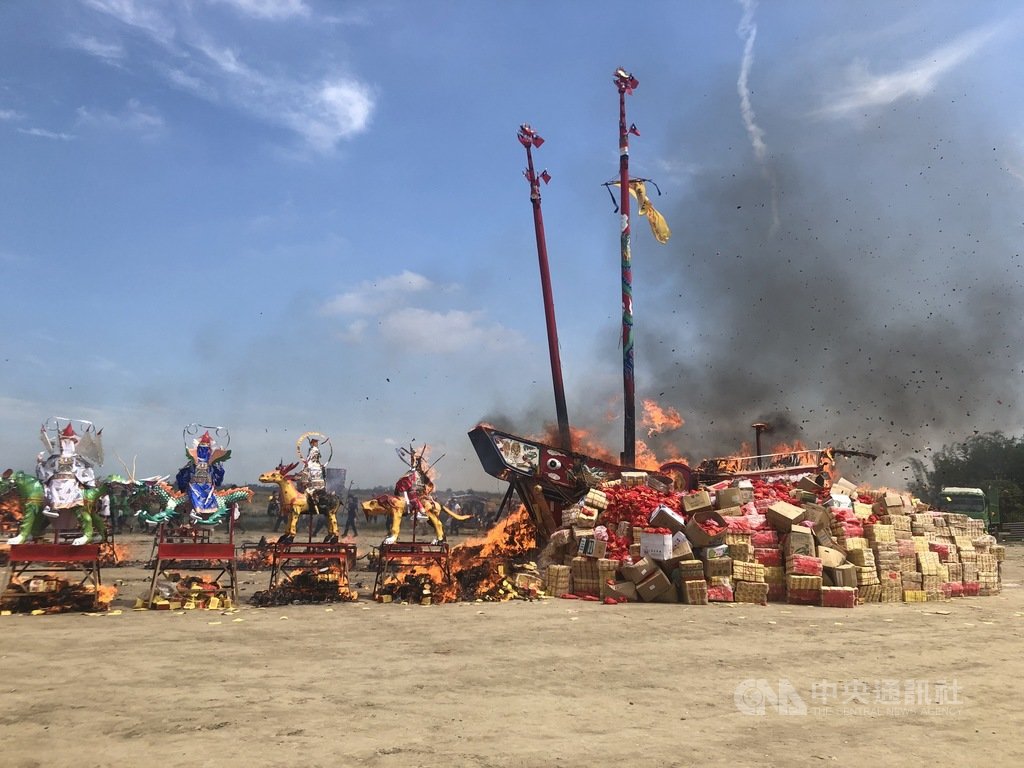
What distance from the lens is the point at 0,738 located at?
6320 mm

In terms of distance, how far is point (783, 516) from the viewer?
51.4ft

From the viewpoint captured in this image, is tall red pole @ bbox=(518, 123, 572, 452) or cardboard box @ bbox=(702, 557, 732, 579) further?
tall red pole @ bbox=(518, 123, 572, 452)

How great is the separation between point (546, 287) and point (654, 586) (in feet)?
51.4

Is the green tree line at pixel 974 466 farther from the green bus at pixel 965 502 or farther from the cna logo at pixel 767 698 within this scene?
the cna logo at pixel 767 698

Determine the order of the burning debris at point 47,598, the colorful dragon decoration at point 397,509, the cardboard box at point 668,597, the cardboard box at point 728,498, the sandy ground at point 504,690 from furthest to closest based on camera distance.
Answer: the colorful dragon decoration at point 397,509 < the cardboard box at point 728,498 < the cardboard box at point 668,597 < the burning debris at point 47,598 < the sandy ground at point 504,690

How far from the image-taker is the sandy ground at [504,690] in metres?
6.23

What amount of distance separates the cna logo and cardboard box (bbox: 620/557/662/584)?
256 inches

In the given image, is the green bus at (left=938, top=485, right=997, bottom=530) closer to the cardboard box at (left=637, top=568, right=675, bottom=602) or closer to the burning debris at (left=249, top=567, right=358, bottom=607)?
the cardboard box at (left=637, top=568, right=675, bottom=602)

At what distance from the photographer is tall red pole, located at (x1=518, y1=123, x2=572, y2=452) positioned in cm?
2756

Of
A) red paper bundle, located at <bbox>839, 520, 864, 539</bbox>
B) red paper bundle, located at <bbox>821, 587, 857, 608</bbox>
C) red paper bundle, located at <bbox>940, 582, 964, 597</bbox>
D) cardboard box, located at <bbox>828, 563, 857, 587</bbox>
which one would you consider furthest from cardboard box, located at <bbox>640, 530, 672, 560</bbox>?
red paper bundle, located at <bbox>940, 582, 964, 597</bbox>

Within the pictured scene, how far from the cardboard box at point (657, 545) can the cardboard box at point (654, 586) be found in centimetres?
39

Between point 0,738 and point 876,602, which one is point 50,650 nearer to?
point 0,738

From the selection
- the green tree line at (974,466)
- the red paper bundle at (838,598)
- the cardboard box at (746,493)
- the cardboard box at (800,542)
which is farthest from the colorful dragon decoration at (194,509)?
the green tree line at (974,466)

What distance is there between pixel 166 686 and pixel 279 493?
10.00 m
